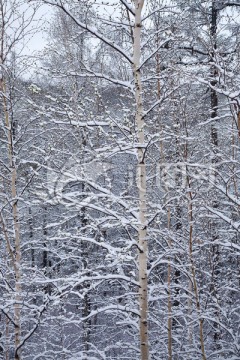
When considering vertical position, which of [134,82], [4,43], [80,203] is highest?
[4,43]

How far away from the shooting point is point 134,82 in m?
4.68

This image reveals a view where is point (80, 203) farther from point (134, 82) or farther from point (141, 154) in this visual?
point (134, 82)

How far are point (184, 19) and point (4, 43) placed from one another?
3858mm

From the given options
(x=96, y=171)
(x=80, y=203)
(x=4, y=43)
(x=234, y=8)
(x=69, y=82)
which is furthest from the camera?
(x=69, y=82)

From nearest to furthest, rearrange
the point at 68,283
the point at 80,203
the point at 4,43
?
the point at 80,203 → the point at 68,283 → the point at 4,43

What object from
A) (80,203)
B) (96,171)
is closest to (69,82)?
(96,171)

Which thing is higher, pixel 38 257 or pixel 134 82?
pixel 134 82

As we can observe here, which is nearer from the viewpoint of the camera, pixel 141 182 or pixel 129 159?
pixel 141 182

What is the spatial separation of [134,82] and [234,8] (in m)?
6.51

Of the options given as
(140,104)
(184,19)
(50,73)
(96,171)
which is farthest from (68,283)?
(184,19)

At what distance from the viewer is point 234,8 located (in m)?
9.26

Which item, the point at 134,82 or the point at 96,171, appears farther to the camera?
the point at 96,171

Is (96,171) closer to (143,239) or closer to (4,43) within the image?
(143,239)

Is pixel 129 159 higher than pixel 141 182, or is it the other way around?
pixel 129 159
